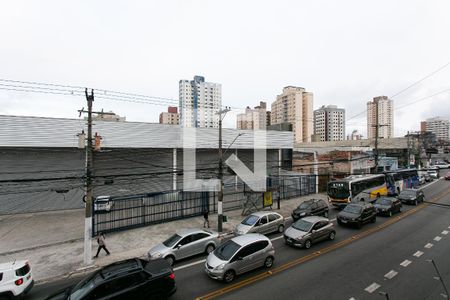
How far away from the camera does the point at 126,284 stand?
7438 mm

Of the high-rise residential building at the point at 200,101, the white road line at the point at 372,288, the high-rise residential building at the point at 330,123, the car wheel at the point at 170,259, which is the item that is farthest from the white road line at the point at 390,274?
the high-rise residential building at the point at 330,123

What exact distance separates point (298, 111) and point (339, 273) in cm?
7428

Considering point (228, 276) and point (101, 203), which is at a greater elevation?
point (101, 203)

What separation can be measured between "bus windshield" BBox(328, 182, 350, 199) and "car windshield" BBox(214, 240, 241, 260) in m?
15.3

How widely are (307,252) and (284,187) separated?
15998 millimetres

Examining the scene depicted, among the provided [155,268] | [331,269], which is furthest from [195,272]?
[331,269]

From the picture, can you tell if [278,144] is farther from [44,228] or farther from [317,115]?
[317,115]

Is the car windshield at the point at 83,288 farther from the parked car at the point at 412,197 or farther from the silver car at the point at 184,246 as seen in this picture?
the parked car at the point at 412,197

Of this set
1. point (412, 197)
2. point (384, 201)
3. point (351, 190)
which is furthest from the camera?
point (412, 197)

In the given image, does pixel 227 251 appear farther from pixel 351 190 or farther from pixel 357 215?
pixel 351 190

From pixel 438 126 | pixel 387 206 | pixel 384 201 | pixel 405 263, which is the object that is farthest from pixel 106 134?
pixel 438 126

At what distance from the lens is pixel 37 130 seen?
1938 cm

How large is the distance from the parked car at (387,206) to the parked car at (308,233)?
7.98 meters

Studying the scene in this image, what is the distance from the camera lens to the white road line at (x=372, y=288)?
842 cm
